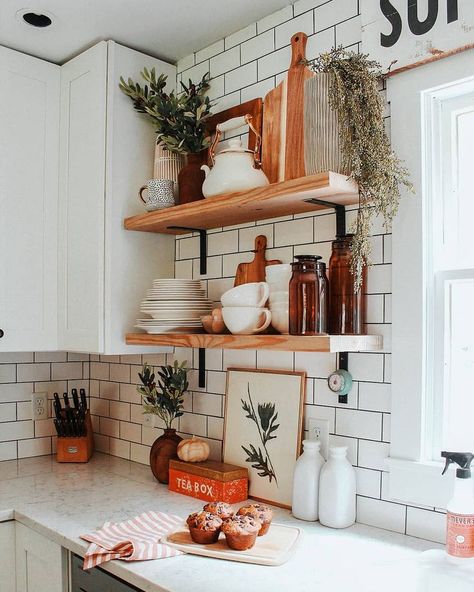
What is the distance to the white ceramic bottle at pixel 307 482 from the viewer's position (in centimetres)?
188

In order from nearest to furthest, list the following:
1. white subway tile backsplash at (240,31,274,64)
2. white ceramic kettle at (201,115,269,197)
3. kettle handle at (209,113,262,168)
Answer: white ceramic kettle at (201,115,269,197), kettle handle at (209,113,262,168), white subway tile backsplash at (240,31,274,64)

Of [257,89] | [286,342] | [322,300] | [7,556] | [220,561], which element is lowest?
[7,556]

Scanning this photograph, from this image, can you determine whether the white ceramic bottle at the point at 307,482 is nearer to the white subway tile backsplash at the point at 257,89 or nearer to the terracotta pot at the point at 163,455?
the terracotta pot at the point at 163,455

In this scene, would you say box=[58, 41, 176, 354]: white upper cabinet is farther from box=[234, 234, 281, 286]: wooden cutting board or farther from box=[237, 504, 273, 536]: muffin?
box=[237, 504, 273, 536]: muffin

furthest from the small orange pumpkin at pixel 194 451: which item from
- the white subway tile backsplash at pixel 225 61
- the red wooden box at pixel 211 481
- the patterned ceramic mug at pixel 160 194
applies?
the white subway tile backsplash at pixel 225 61

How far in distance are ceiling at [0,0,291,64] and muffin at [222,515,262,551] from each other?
5.46 ft

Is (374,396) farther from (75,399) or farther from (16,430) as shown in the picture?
(16,430)

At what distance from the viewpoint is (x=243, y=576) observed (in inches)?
58.5

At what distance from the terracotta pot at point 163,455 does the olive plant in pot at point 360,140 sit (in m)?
0.99

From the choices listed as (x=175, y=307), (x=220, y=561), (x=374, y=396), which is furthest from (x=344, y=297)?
(x=220, y=561)

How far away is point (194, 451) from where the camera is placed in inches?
86.8

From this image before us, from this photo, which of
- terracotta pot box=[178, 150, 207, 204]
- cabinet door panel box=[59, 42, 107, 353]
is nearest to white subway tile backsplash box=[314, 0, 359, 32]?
terracotta pot box=[178, 150, 207, 204]

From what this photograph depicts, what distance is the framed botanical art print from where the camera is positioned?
2027 mm

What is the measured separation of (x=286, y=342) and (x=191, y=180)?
0.84m
